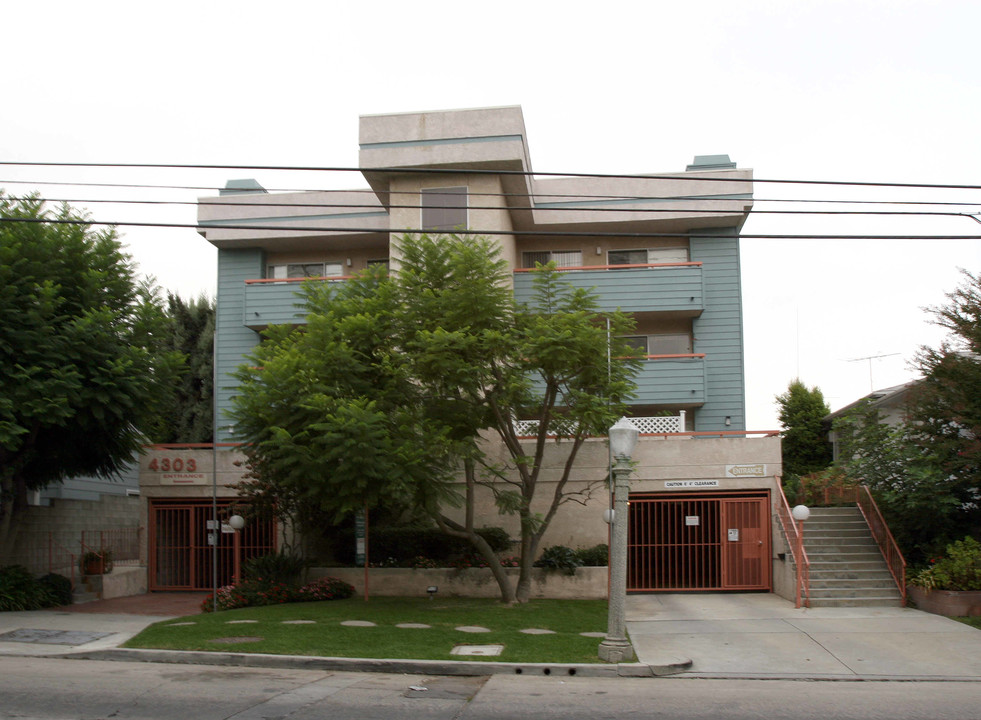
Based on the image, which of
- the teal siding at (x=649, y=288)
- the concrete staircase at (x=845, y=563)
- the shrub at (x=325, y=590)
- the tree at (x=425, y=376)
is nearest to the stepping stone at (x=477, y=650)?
the tree at (x=425, y=376)

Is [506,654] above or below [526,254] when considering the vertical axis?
below

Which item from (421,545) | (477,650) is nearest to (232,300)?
(421,545)

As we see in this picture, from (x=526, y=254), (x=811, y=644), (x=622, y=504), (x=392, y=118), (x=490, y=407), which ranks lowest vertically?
(x=811, y=644)

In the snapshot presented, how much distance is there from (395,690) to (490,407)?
8.09 m

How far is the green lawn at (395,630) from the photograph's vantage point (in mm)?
13141

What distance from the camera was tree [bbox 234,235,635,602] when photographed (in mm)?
16438

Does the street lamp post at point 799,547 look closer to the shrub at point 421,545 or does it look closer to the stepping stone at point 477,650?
the shrub at point 421,545

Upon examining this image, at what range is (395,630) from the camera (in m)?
15.0

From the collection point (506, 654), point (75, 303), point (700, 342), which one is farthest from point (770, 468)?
point (75, 303)

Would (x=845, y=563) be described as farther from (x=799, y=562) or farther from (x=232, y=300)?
(x=232, y=300)

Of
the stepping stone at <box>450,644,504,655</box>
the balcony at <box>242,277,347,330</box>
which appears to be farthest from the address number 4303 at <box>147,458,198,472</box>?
the stepping stone at <box>450,644,504,655</box>

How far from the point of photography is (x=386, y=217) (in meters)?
27.7

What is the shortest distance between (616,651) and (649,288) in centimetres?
1483

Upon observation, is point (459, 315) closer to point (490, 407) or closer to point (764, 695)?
point (490, 407)
